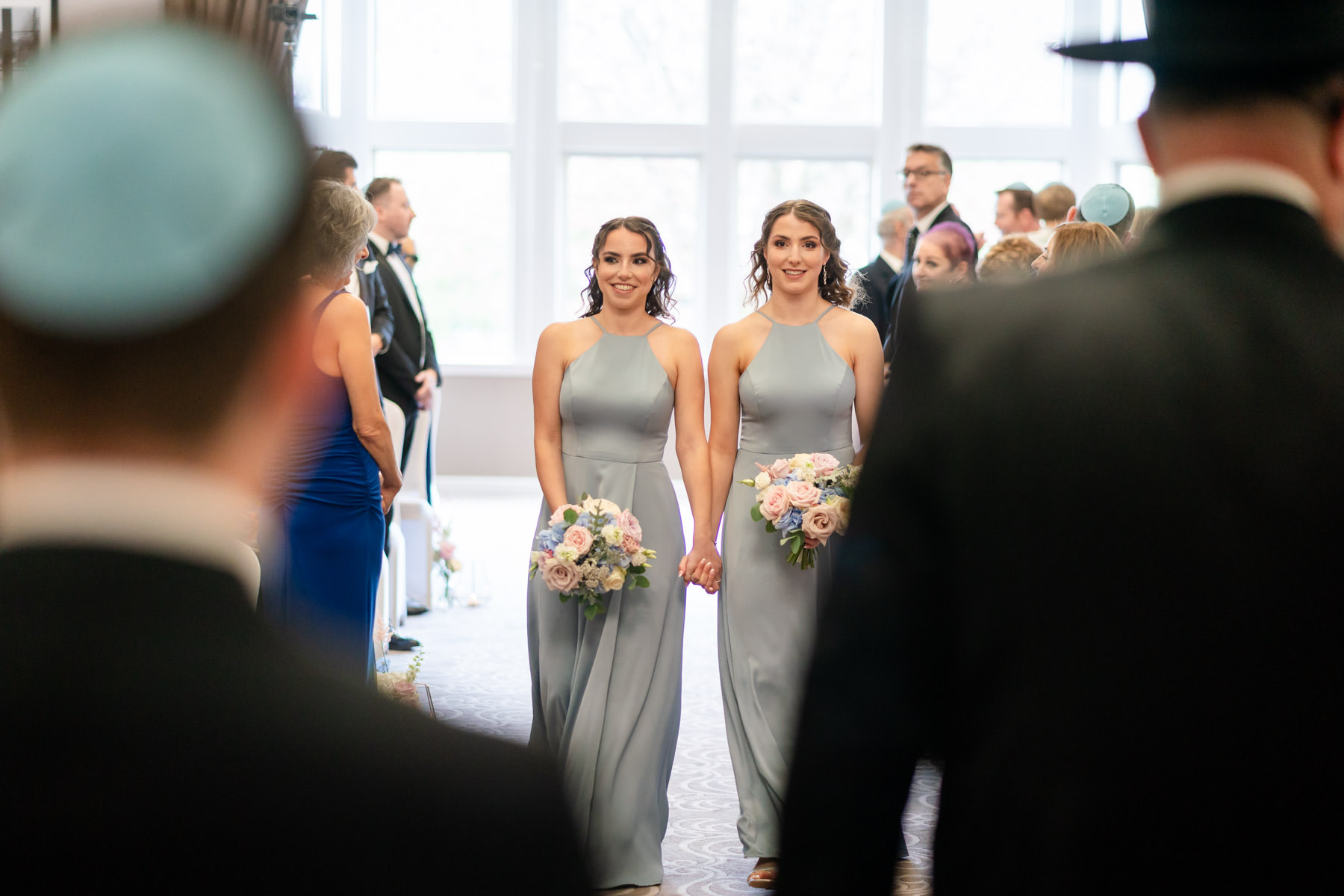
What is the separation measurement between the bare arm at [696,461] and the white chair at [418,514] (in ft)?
10.3

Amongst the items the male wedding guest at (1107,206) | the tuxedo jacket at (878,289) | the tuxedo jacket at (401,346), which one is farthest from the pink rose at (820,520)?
the tuxedo jacket at (401,346)

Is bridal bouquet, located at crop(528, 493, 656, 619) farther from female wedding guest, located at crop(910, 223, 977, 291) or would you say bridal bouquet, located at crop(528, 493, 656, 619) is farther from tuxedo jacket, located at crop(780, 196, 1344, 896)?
tuxedo jacket, located at crop(780, 196, 1344, 896)

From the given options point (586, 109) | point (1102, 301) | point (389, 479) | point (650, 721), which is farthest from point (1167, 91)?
point (586, 109)

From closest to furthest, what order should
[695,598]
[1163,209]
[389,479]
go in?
1. [1163,209]
2. [389,479]
3. [695,598]

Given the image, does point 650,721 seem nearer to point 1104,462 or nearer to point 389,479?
point 389,479

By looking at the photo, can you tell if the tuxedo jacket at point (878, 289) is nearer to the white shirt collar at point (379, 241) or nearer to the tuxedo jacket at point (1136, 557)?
the white shirt collar at point (379, 241)

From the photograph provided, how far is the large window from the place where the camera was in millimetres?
13812

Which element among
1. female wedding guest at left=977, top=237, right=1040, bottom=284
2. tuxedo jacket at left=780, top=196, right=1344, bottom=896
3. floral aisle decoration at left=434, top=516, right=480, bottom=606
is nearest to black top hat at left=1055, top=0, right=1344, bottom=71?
tuxedo jacket at left=780, top=196, right=1344, bottom=896

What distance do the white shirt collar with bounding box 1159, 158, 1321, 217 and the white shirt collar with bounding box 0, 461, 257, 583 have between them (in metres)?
0.80

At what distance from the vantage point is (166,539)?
0.68 meters

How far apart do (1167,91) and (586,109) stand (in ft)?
44.0

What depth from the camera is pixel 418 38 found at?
13961 millimetres

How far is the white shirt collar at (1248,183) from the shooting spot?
3.34ft

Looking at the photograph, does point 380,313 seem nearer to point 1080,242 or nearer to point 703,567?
point 703,567
